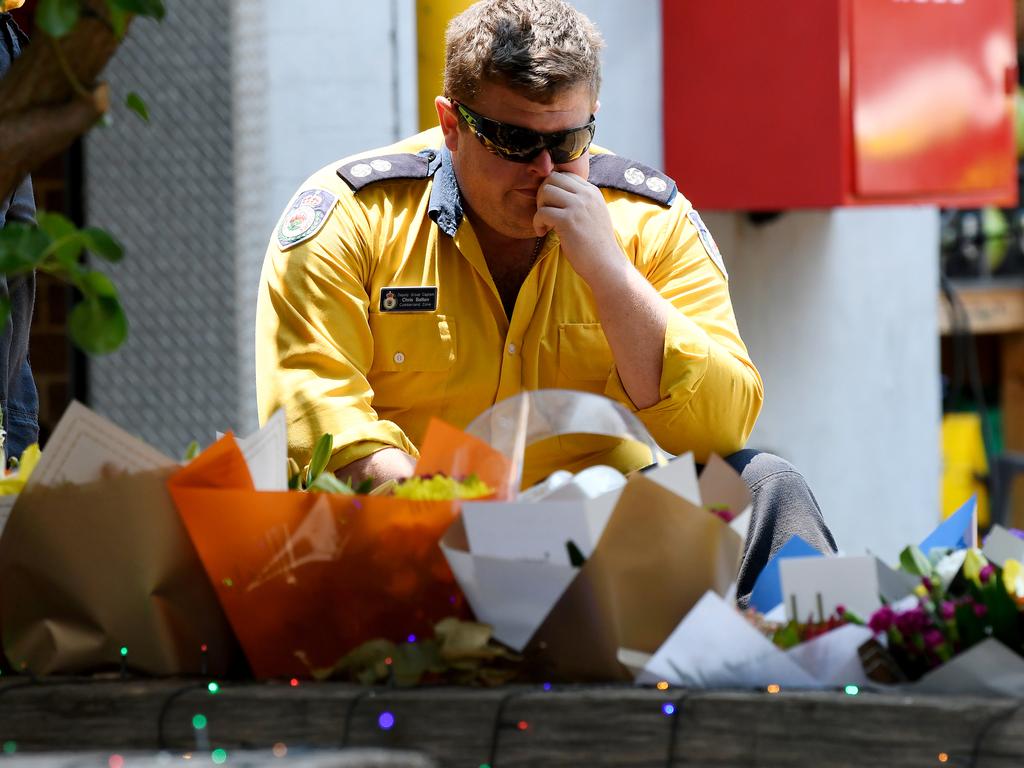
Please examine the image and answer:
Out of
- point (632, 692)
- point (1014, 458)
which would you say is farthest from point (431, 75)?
point (1014, 458)

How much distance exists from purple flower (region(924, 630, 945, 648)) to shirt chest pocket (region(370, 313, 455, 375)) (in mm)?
1218

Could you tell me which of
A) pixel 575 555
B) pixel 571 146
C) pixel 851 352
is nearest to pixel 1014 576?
pixel 575 555

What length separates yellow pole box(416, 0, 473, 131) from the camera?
308 centimetres

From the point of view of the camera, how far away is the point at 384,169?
266 centimetres

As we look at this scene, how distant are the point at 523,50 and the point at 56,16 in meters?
1.14

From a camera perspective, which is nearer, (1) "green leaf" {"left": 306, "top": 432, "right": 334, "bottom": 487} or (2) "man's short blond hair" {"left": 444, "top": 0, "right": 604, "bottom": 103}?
(1) "green leaf" {"left": 306, "top": 432, "right": 334, "bottom": 487}

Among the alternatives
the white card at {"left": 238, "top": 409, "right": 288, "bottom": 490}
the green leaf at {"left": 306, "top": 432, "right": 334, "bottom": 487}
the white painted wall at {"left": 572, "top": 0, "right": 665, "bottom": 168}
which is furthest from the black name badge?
the white painted wall at {"left": 572, "top": 0, "right": 665, "bottom": 168}

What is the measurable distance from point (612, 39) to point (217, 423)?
4.83ft

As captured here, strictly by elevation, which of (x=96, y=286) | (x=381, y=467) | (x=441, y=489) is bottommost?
(x=381, y=467)

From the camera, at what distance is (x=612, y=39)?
4555mm

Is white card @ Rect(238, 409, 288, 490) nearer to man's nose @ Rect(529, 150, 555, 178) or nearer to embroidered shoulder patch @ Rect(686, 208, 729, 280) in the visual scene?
man's nose @ Rect(529, 150, 555, 178)

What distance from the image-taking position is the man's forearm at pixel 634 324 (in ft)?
7.91

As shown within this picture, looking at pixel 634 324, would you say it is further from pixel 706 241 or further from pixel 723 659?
pixel 723 659

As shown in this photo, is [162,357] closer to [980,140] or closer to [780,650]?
[980,140]
